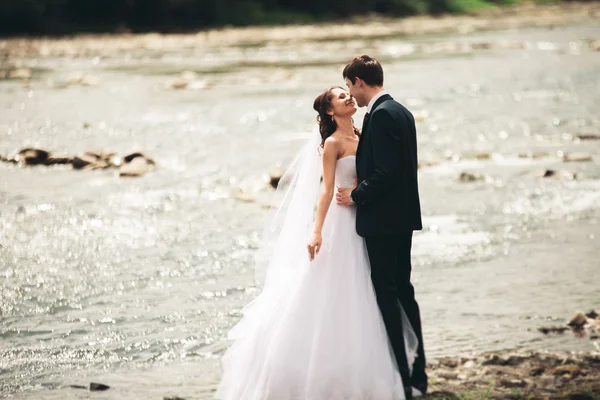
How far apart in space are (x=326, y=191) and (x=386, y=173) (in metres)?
0.42

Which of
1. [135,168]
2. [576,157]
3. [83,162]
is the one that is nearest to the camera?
[576,157]

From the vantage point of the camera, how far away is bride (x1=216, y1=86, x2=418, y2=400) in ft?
20.3

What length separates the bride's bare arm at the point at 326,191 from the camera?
6281mm

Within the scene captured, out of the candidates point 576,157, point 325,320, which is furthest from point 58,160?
point 325,320

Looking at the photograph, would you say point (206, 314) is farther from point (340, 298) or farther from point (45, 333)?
point (340, 298)

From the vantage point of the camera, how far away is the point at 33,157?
1814 cm

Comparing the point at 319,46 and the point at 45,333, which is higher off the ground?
the point at 319,46

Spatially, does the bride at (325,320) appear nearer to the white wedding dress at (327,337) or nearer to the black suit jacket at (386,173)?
the white wedding dress at (327,337)

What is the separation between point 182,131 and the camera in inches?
853

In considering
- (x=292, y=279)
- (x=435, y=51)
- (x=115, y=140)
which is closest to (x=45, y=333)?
(x=292, y=279)

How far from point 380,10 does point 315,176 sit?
5942cm

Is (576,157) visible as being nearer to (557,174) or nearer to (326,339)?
(557,174)

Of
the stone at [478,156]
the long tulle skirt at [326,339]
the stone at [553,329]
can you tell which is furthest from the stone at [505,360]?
the stone at [478,156]

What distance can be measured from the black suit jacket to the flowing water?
1.88 meters
